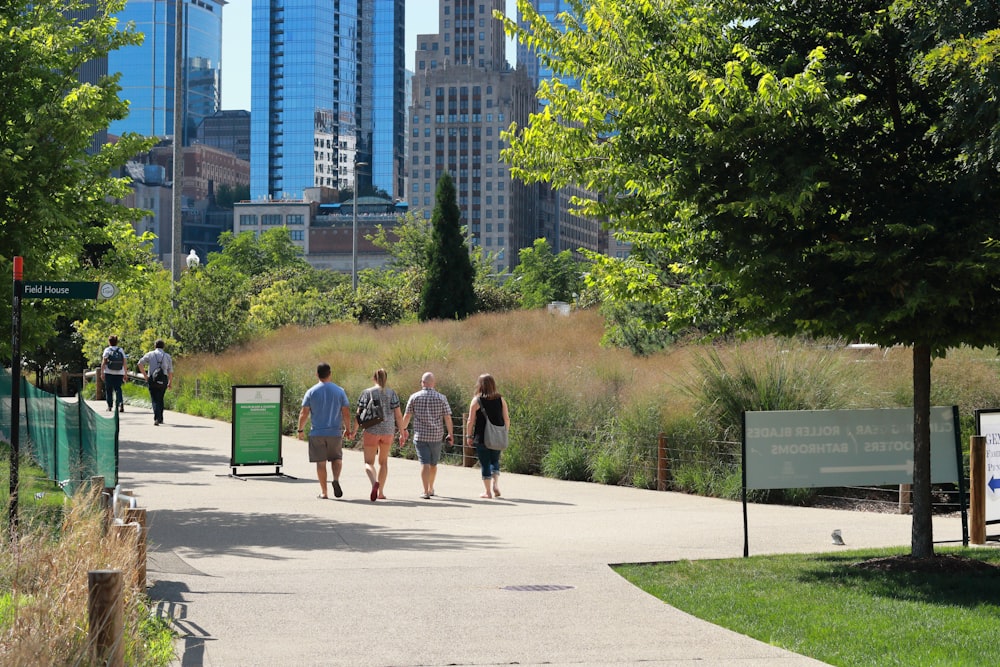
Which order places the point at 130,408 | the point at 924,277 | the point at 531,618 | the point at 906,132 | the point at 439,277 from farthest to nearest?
the point at 439,277 → the point at 130,408 → the point at 906,132 → the point at 924,277 → the point at 531,618

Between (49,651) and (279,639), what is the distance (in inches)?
84.7

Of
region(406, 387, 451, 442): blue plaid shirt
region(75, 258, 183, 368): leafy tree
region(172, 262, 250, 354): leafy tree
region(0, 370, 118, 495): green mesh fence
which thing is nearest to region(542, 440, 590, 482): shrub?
region(406, 387, 451, 442): blue plaid shirt

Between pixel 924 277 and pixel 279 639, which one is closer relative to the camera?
pixel 279 639

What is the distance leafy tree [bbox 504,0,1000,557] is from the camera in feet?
30.9

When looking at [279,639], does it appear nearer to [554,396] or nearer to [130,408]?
[554,396]

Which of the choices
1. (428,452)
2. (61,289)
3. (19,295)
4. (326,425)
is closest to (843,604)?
(61,289)

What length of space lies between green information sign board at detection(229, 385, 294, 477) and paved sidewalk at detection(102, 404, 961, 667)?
0.48 metres

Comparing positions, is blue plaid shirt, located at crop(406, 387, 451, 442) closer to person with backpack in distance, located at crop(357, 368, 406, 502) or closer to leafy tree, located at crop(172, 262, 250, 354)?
person with backpack in distance, located at crop(357, 368, 406, 502)

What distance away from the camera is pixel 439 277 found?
59.5 metres

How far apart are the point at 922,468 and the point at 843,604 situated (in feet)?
7.60

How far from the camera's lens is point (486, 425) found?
17.1 meters

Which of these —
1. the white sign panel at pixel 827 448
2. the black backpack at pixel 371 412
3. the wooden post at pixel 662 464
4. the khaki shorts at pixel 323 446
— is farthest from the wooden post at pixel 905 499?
the khaki shorts at pixel 323 446

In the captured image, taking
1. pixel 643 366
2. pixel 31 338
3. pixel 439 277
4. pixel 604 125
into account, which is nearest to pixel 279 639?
pixel 604 125

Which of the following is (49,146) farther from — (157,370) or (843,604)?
(157,370)
